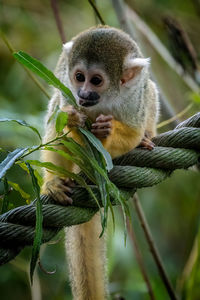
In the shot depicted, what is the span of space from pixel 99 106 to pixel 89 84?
0.15m

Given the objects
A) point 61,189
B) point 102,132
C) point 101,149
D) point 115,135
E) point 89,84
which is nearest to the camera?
point 101,149

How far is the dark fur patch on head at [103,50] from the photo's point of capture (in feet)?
8.35

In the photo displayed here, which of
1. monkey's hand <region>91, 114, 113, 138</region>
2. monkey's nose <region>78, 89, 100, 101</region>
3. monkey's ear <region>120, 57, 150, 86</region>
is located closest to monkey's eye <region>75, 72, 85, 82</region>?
monkey's nose <region>78, 89, 100, 101</region>

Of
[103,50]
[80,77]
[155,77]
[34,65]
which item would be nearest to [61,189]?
[34,65]

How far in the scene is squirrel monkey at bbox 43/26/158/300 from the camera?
2.35 meters

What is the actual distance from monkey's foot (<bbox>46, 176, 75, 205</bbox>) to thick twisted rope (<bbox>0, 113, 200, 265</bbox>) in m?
0.03

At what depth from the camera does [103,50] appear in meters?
2.56

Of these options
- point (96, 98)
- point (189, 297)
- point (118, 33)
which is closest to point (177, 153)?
point (96, 98)

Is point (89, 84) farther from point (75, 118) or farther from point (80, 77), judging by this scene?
point (75, 118)

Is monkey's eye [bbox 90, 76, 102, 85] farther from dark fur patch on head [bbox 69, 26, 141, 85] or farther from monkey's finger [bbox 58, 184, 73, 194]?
monkey's finger [bbox 58, 184, 73, 194]

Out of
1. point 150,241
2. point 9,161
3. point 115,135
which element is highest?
point 9,161

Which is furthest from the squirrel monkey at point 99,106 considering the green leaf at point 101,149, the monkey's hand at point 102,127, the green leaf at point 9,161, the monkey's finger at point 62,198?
the green leaf at point 9,161

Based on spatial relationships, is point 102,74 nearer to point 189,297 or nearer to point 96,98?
point 96,98

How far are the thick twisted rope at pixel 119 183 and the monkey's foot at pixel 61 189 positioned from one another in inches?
1.3
